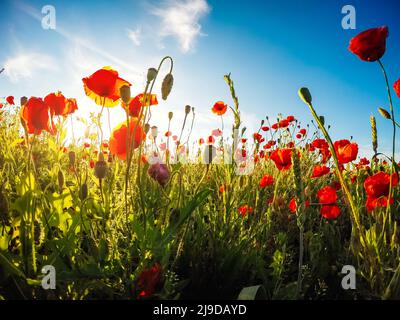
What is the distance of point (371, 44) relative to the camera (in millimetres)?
921

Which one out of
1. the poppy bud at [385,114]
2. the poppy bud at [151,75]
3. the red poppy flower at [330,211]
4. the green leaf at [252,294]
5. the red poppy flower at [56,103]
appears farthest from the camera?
the red poppy flower at [330,211]

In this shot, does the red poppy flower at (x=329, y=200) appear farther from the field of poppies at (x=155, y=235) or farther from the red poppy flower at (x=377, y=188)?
the red poppy flower at (x=377, y=188)

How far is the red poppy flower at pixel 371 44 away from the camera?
0.92 meters

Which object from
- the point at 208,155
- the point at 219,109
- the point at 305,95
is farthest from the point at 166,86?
the point at 219,109

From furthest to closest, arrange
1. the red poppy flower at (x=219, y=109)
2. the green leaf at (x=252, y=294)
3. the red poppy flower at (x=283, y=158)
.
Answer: the red poppy flower at (x=219, y=109)
the red poppy flower at (x=283, y=158)
the green leaf at (x=252, y=294)

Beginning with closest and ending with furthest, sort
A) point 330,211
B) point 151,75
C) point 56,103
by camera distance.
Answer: point 151,75 → point 56,103 → point 330,211

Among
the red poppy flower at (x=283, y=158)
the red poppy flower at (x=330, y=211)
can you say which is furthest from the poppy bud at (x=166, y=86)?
the red poppy flower at (x=330, y=211)

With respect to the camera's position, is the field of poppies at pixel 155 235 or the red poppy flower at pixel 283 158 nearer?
the field of poppies at pixel 155 235

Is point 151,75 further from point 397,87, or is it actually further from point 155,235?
point 397,87

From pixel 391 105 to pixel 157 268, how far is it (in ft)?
2.56

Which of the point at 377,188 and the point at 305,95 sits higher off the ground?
the point at 305,95

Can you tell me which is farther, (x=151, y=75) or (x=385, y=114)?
(x=385, y=114)

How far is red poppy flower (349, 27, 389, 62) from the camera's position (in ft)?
3.01
